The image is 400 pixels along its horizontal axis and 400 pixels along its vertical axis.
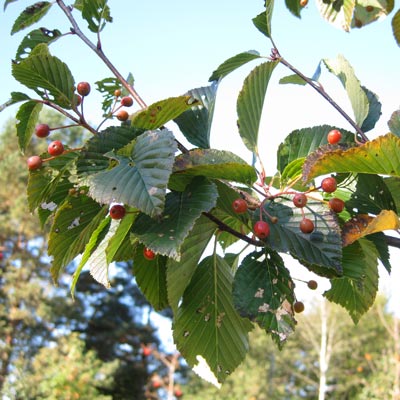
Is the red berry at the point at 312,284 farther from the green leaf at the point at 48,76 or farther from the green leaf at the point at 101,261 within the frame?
the green leaf at the point at 48,76

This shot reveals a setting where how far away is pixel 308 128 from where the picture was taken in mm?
671

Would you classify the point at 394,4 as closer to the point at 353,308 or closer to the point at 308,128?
the point at 308,128

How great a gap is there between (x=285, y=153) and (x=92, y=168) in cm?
27

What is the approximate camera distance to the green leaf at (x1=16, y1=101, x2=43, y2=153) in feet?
2.33

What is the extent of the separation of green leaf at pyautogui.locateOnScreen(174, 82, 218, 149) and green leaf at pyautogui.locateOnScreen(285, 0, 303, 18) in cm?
50

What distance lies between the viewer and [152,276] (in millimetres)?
698

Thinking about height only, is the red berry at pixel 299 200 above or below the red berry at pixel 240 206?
below

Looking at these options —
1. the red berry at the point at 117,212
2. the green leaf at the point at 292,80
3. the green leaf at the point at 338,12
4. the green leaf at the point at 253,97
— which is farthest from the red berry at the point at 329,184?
the green leaf at the point at 338,12

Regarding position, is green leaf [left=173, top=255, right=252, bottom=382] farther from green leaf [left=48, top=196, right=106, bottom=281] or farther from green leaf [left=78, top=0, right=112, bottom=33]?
green leaf [left=78, top=0, right=112, bottom=33]

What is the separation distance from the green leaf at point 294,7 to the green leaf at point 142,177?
26.5 inches

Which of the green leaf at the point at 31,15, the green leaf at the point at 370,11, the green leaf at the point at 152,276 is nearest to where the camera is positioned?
the green leaf at the point at 152,276

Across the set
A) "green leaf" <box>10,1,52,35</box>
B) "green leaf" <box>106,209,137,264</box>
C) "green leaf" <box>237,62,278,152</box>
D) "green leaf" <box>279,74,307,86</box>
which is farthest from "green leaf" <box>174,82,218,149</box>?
"green leaf" <box>10,1,52,35</box>

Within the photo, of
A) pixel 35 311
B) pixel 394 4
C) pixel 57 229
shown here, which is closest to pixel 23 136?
pixel 57 229

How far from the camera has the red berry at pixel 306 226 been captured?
0.55 meters
